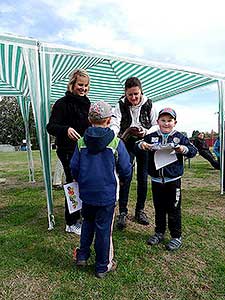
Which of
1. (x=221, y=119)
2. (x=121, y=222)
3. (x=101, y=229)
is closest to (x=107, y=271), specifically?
(x=101, y=229)

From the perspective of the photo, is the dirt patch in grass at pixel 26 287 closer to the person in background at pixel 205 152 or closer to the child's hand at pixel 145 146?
the child's hand at pixel 145 146

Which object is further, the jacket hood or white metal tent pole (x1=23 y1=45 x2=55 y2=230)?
white metal tent pole (x1=23 y1=45 x2=55 y2=230)

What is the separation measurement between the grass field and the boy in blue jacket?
24cm

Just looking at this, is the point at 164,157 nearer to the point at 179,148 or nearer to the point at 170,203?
the point at 179,148

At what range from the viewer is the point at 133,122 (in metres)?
3.78

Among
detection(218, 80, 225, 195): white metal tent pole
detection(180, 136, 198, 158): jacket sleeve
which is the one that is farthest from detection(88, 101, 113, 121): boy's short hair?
detection(218, 80, 225, 195): white metal tent pole

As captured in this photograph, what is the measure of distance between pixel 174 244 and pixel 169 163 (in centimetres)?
85

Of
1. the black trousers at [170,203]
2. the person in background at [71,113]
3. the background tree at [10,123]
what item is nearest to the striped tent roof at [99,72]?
the person in background at [71,113]

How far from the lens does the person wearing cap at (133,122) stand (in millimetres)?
3602

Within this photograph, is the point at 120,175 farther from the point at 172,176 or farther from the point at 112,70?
the point at 112,70

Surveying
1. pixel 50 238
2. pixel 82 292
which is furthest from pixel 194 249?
pixel 50 238

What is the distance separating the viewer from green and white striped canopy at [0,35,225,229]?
146 inches

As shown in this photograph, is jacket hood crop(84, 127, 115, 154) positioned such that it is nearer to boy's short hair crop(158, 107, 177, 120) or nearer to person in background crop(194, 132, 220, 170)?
boy's short hair crop(158, 107, 177, 120)

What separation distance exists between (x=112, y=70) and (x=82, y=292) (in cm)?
462
